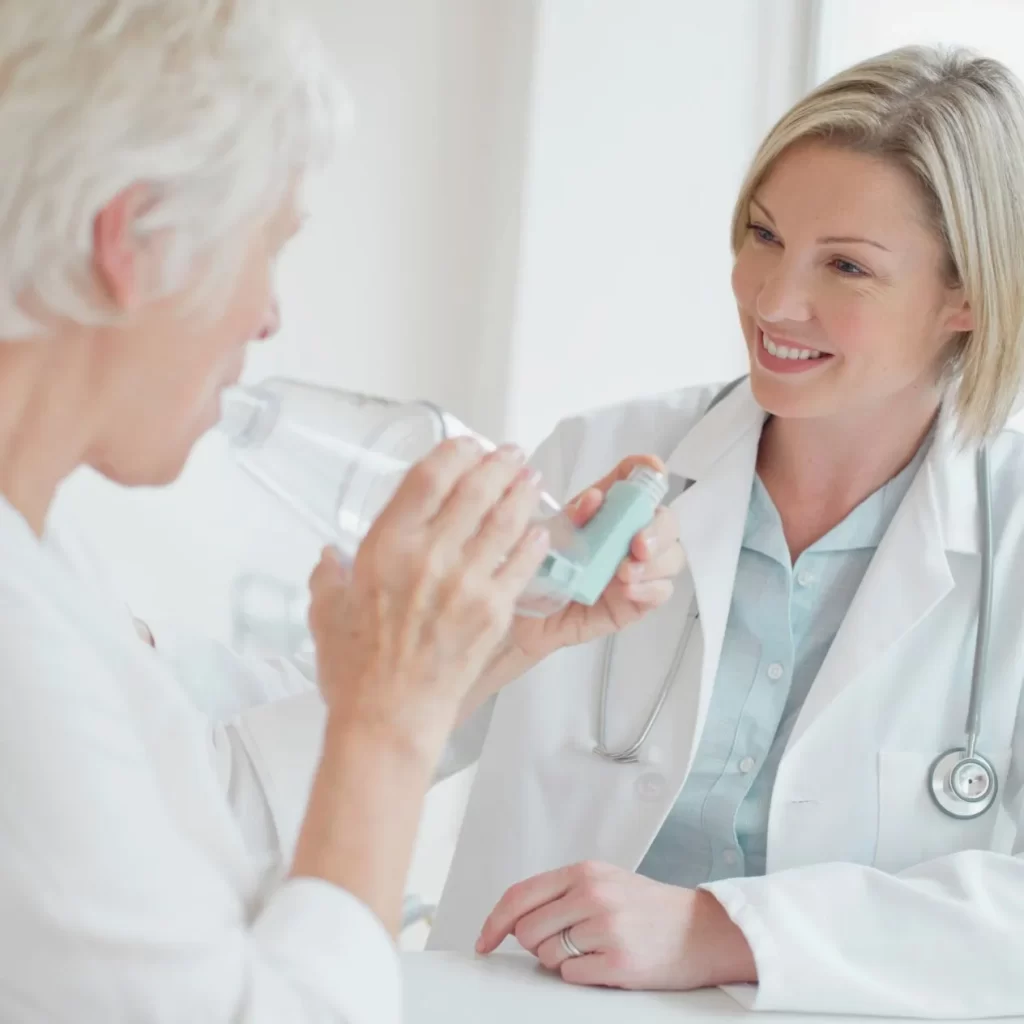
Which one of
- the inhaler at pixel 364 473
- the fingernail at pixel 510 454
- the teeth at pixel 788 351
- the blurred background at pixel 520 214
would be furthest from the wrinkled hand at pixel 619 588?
the blurred background at pixel 520 214

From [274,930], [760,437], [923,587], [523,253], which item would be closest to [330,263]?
[523,253]

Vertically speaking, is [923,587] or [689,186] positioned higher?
[689,186]

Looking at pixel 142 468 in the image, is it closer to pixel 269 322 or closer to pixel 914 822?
pixel 269 322

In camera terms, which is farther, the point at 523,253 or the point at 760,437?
the point at 523,253

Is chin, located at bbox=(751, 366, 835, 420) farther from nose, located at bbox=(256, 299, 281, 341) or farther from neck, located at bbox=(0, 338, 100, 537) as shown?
neck, located at bbox=(0, 338, 100, 537)

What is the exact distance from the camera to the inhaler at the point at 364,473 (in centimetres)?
111

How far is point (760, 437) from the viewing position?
1623 millimetres

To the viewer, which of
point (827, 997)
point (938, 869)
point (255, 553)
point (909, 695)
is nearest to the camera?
point (827, 997)

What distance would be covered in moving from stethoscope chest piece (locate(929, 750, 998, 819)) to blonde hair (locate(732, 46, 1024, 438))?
1.23ft

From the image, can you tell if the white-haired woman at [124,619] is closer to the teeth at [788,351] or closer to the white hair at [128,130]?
the white hair at [128,130]

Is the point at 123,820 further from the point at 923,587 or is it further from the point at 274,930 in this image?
the point at 923,587

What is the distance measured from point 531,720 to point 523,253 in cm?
120

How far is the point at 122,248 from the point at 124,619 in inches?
11.2

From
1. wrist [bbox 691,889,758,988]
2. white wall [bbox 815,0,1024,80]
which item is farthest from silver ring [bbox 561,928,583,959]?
white wall [bbox 815,0,1024,80]
